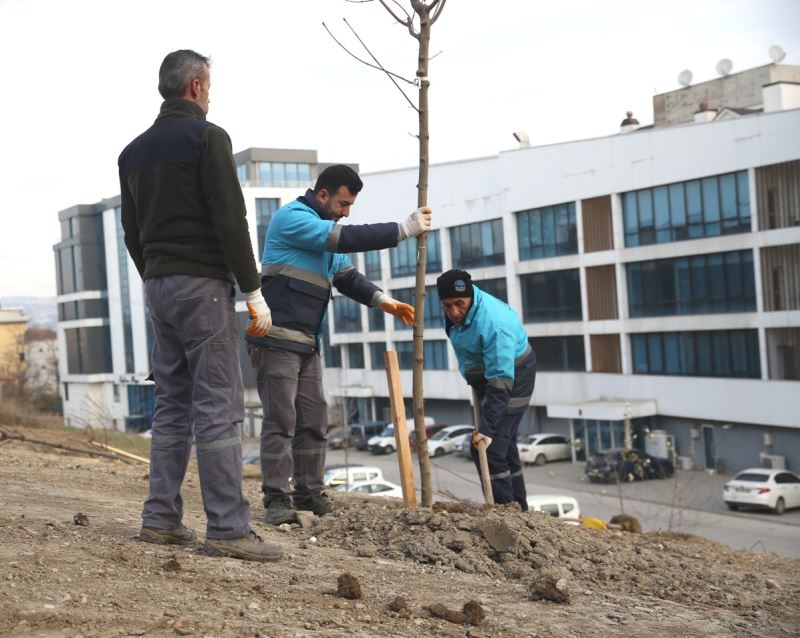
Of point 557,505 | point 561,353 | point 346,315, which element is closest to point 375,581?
point 557,505

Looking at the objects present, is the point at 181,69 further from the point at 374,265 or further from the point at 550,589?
the point at 374,265

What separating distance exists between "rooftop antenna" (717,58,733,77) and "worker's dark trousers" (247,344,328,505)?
48663 mm

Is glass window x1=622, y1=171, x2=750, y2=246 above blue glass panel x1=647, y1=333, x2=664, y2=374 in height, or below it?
above

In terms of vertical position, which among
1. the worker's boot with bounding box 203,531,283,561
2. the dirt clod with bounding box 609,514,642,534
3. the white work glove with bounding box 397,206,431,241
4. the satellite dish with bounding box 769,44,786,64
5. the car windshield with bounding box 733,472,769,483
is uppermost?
the satellite dish with bounding box 769,44,786,64

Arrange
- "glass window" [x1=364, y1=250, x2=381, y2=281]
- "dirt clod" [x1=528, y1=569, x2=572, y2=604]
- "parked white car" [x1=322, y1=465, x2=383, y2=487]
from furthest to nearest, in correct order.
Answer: "glass window" [x1=364, y1=250, x2=381, y2=281]
"parked white car" [x1=322, y1=465, x2=383, y2=487]
"dirt clod" [x1=528, y1=569, x2=572, y2=604]

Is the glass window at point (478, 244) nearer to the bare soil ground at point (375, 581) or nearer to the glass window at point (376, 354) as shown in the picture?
the glass window at point (376, 354)

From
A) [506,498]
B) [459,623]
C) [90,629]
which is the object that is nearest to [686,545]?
[506,498]

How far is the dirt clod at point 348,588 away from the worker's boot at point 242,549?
2.21 ft

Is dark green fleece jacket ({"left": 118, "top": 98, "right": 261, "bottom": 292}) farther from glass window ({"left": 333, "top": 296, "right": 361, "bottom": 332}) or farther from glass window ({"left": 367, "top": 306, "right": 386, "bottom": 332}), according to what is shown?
glass window ({"left": 333, "top": 296, "right": 361, "bottom": 332})

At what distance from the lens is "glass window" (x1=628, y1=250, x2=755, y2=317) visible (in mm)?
37656

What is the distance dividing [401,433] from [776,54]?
1828 inches

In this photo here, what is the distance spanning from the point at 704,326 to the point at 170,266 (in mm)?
36395

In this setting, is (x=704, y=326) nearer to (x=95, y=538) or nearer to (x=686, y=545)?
(x=686, y=545)

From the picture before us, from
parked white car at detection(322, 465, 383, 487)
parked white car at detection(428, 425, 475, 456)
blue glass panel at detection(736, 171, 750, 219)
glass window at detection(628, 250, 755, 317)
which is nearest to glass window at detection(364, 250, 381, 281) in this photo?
parked white car at detection(428, 425, 475, 456)
